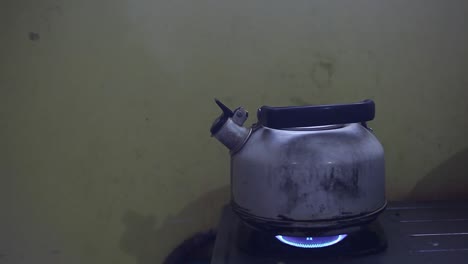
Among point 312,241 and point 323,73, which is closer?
point 312,241

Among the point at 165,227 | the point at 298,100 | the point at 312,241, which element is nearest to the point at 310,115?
the point at 312,241

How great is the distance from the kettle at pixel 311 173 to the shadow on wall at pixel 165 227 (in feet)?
0.98

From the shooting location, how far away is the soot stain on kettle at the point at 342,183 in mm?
613

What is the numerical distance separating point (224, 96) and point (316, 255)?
15.5 inches

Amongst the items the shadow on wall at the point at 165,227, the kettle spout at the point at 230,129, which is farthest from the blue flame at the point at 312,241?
the shadow on wall at the point at 165,227

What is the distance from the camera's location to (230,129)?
69 centimetres

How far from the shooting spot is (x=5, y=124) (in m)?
0.96

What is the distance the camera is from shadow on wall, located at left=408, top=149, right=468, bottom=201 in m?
0.96

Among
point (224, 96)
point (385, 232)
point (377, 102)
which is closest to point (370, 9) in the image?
point (377, 102)

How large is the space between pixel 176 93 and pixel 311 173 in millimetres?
412

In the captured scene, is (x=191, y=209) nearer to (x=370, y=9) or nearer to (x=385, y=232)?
(x=385, y=232)

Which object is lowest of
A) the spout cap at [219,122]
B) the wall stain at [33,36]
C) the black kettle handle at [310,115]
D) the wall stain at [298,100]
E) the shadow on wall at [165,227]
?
the shadow on wall at [165,227]

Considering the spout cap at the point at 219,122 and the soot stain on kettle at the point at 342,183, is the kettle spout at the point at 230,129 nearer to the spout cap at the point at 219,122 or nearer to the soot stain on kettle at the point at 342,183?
the spout cap at the point at 219,122

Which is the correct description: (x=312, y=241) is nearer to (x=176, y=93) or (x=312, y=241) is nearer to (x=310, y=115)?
(x=310, y=115)
